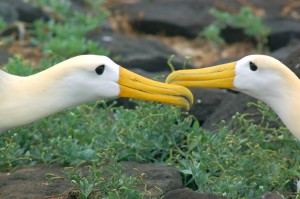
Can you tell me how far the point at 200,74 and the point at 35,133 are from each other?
1274 millimetres

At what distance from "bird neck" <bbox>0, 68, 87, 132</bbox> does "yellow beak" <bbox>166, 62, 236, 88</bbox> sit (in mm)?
646

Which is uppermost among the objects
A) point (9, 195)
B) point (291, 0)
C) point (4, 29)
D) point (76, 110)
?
point (291, 0)

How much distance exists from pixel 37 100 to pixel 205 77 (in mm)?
1005

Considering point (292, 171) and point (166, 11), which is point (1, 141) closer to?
point (292, 171)

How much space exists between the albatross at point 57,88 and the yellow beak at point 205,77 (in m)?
0.40

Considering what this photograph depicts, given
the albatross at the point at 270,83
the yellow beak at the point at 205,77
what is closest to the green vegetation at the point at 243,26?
the yellow beak at the point at 205,77

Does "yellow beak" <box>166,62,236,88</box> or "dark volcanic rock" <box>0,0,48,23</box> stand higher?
"dark volcanic rock" <box>0,0,48,23</box>

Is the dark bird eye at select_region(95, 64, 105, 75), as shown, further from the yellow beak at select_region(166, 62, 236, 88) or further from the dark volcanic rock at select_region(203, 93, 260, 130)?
the dark volcanic rock at select_region(203, 93, 260, 130)

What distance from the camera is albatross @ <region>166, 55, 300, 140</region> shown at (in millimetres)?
5703

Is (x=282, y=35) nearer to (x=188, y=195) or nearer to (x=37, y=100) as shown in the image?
(x=37, y=100)

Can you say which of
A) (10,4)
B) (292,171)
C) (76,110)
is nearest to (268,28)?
(10,4)

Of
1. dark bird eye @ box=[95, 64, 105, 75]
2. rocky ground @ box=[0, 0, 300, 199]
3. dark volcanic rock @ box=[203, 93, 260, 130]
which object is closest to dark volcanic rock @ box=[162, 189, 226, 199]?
rocky ground @ box=[0, 0, 300, 199]

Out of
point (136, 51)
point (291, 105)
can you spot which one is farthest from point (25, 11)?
point (291, 105)

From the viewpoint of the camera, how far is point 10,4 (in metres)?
10.6
